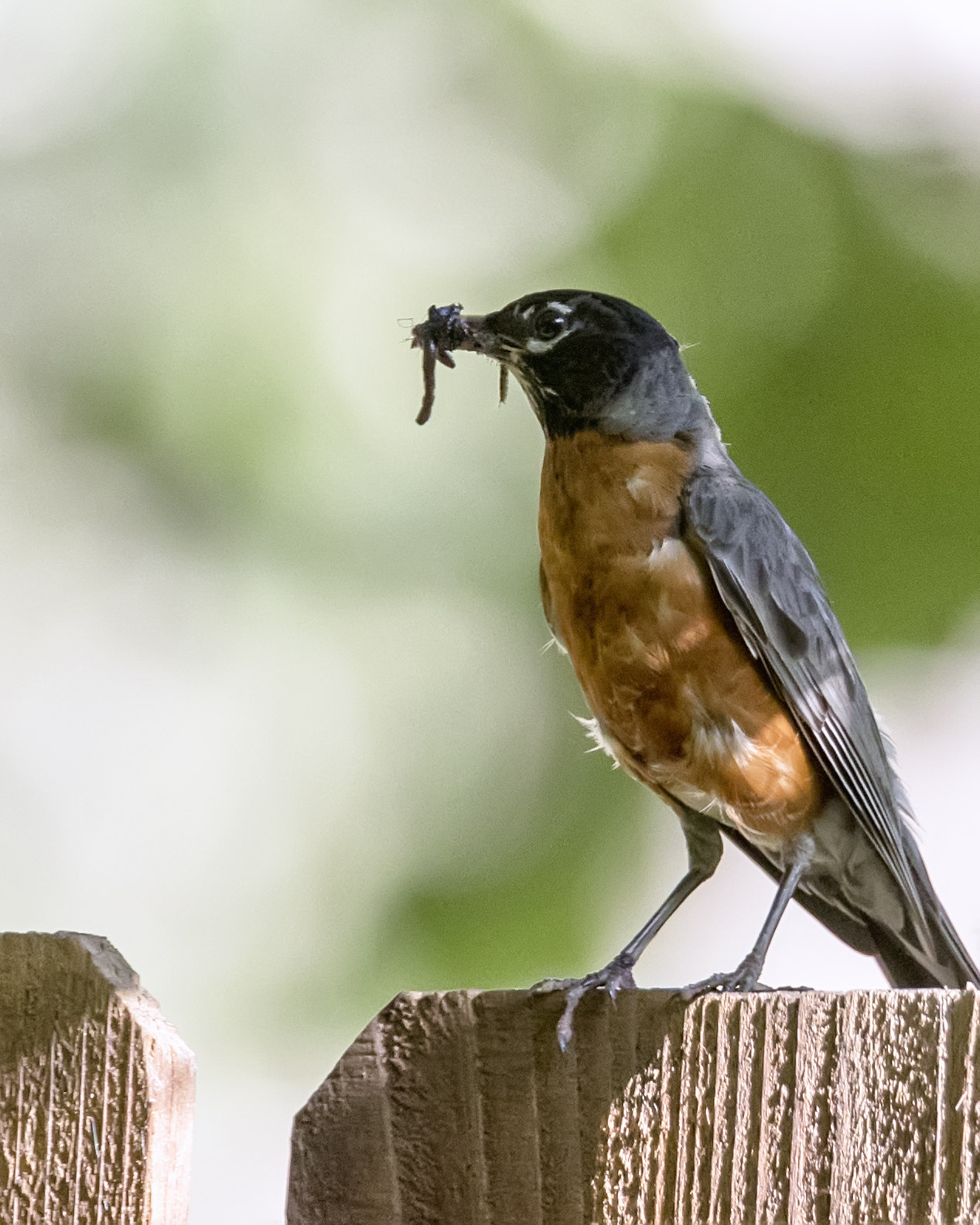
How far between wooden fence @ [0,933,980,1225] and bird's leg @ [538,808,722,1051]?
0.41 feet

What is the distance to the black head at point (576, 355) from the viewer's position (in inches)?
120

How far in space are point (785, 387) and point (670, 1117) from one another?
2.55 metres

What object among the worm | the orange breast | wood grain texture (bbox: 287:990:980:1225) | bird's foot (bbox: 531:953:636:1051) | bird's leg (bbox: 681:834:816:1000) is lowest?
wood grain texture (bbox: 287:990:980:1225)

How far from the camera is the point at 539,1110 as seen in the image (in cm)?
176

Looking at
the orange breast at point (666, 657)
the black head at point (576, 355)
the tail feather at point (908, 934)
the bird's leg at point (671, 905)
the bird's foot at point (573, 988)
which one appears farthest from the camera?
the black head at point (576, 355)

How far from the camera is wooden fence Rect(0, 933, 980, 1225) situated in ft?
5.41

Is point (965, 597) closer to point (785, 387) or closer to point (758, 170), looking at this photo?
point (785, 387)

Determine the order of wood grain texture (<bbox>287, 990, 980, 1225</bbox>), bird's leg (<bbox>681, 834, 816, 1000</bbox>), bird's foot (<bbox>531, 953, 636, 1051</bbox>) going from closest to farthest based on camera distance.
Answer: wood grain texture (<bbox>287, 990, 980, 1225</bbox>) < bird's foot (<bbox>531, 953, 636, 1051</bbox>) < bird's leg (<bbox>681, 834, 816, 1000</bbox>)

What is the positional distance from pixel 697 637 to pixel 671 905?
0.55 meters

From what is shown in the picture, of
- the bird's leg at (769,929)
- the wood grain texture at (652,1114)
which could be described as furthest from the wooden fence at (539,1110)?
the bird's leg at (769,929)

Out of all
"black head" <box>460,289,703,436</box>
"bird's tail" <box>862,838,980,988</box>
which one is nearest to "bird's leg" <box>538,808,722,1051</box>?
"bird's tail" <box>862,838,980,988</box>

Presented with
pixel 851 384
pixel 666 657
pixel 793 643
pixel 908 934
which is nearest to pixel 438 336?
pixel 666 657

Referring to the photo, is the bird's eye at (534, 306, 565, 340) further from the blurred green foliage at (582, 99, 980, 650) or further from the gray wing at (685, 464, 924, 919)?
the blurred green foliage at (582, 99, 980, 650)

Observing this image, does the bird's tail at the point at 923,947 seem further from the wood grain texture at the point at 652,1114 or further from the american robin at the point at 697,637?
the wood grain texture at the point at 652,1114
